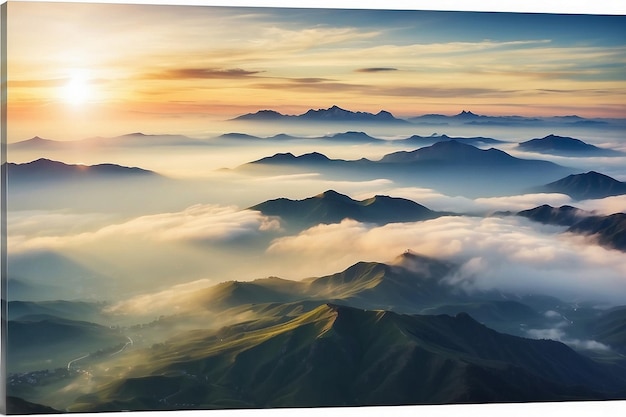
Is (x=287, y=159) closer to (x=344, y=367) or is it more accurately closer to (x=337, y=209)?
(x=337, y=209)

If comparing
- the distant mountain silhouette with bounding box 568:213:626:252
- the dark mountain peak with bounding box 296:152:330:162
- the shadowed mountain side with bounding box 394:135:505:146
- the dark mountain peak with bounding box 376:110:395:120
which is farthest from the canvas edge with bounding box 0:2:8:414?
the distant mountain silhouette with bounding box 568:213:626:252

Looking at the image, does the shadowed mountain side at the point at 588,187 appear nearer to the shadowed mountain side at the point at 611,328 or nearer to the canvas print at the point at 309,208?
the canvas print at the point at 309,208

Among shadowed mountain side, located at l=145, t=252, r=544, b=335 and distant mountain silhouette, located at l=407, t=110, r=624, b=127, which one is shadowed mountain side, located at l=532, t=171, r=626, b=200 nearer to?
distant mountain silhouette, located at l=407, t=110, r=624, b=127

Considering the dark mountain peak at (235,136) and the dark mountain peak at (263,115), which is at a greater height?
the dark mountain peak at (263,115)

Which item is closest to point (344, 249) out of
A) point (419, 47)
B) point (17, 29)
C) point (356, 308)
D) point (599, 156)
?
point (356, 308)

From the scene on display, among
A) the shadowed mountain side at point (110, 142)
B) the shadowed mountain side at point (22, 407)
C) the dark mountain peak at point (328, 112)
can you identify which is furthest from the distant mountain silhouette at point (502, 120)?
the shadowed mountain side at point (22, 407)

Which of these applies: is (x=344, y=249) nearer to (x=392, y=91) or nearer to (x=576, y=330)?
(x=392, y=91)

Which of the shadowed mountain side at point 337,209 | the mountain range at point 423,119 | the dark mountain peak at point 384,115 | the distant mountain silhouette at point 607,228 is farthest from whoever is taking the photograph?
the distant mountain silhouette at point 607,228
